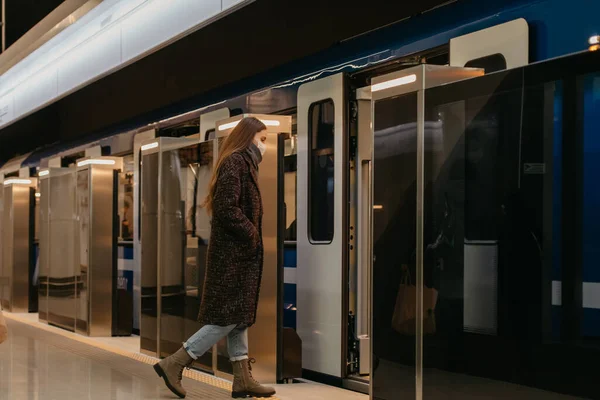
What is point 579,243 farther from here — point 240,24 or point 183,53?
point 183,53

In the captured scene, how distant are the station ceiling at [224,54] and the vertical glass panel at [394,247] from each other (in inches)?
38.2

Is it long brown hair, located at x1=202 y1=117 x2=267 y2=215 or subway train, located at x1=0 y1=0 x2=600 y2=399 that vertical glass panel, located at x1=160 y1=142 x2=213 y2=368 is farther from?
long brown hair, located at x1=202 y1=117 x2=267 y2=215

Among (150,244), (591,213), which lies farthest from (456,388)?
(150,244)

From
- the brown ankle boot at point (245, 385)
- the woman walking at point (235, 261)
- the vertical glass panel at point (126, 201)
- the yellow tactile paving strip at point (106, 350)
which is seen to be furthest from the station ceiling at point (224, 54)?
the yellow tactile paving strip at point (106, 350)

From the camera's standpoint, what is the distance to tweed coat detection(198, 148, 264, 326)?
5.74 meters

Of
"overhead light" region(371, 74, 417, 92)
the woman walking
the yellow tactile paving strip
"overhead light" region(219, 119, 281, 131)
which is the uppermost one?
"overhead light" region(371, 74, 417, 92)

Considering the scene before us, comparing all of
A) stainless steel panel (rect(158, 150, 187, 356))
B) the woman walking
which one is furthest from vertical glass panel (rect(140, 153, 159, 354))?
the woman walking

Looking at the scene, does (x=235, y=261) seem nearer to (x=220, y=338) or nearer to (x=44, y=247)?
(x=220, y=338)

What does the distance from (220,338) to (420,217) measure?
1.76 m

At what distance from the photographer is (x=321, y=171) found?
22.0 ft

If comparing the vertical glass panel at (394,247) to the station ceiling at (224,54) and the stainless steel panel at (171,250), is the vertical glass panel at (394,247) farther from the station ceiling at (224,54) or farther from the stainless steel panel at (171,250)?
the stainless steel panel at (171,250)

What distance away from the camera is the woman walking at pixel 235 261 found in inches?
226

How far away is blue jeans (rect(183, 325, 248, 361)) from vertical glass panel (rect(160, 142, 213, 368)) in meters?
1.38

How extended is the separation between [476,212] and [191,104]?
5252mm
